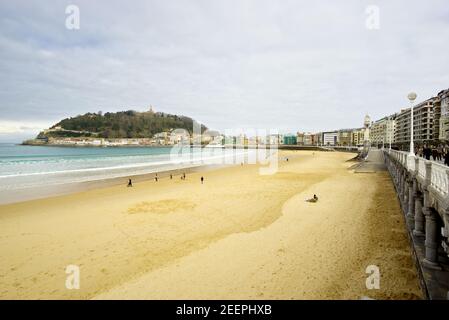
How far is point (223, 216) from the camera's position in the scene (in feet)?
43.7

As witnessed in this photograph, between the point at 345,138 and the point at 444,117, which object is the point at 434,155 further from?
the point at 345,138

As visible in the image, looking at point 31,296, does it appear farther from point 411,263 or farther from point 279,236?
point 411,263

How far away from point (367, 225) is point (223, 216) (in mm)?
6816

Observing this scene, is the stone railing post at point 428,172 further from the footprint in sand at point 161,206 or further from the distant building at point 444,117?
the distant building at point 444,117

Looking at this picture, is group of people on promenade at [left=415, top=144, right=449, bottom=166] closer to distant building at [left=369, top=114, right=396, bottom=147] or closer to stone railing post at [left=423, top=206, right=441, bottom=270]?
stone railing post at [left=423, top=206, right=441, bottom=270]

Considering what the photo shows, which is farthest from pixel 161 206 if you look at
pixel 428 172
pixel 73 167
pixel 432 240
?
pixel 73 167

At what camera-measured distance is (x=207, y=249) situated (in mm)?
9047

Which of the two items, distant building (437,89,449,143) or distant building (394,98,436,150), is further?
distant building (394,98,436,150)

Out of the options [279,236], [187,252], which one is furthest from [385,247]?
[187,252]

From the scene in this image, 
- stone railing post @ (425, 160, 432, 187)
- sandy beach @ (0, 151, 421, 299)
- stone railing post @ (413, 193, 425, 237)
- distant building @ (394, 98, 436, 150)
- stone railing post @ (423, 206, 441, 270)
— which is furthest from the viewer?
distant building @ (394, 98, 436, 150)

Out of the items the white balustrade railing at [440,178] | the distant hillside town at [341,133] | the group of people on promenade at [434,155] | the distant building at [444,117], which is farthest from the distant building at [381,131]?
the white balustrade railing at [440,178]

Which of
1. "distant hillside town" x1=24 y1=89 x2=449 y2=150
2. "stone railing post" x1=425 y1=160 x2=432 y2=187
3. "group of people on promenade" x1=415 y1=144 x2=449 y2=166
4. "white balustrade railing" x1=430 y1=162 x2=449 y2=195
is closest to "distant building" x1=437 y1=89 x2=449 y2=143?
"distant hillside town" x1=24 y1=89 x2=449 y2=150

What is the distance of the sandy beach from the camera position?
664cm

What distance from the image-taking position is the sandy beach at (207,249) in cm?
664
